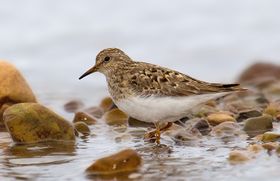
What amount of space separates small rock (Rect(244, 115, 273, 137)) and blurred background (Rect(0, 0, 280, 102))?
4958 millimetres

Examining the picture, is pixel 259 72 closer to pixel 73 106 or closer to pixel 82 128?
pixel 73 106

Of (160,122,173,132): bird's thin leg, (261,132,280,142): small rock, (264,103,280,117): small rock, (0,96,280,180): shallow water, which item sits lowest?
(0,96,280,180): shallow water

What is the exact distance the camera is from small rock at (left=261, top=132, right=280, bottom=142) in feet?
30.4

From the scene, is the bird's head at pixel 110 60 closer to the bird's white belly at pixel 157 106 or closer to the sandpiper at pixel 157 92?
the sandpiper at pixel 157 92

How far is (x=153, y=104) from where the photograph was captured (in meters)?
9.64

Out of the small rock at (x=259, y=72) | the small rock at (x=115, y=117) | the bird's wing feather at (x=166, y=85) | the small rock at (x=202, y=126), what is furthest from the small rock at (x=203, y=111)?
the small rock at (x=259, y=72)

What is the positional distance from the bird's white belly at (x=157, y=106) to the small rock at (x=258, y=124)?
3.05ft

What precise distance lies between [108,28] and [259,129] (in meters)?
9.05

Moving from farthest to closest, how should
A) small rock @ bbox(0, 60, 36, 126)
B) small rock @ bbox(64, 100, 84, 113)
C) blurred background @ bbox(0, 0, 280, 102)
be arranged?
1. blurred background @ bbox(0, 0, 280, 102)
2. small rock @ bbox(64, 100, 84, 113)
3. small rock @ bbox(0, 60, 36, 126)

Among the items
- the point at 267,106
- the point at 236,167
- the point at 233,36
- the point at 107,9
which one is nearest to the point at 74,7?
the point at 107,9

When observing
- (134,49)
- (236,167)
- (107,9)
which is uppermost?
(107,9)

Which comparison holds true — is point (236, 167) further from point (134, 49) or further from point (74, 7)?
point (74, 7)

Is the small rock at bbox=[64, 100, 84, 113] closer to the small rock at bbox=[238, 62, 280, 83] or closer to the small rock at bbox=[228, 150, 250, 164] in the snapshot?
the small rock at bbox=[238, 62, 280, 83]

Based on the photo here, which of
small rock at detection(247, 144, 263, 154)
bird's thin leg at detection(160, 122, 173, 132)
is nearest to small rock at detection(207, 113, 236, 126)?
bird's thin leg at detection(160, 122, 173, 132)
